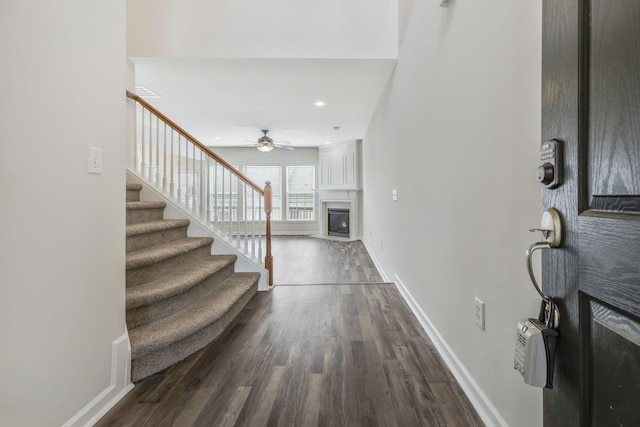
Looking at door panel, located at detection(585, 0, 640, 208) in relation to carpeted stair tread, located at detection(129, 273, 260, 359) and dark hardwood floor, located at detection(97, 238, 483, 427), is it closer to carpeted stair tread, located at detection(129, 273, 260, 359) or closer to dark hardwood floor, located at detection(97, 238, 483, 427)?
dark hardwood floor, located at detection(97, 238, 483, 427)

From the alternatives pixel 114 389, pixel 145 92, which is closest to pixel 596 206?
pixel 114 389

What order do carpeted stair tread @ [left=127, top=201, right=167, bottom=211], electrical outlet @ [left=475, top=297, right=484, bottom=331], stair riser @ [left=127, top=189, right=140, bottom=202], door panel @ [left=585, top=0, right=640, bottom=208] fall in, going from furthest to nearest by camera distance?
stair riser @ [left=127, top=189, right=140, bottom=202], carpeted stair tread @ [left=127, top=201, right=167, bottom=211], electrical outlet @ [left=475, top=297, right=484, bottom=331], door panel @ [left=585, top=0, right=640, bottom=208]

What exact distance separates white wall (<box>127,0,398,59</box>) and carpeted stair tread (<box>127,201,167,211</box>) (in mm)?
1528

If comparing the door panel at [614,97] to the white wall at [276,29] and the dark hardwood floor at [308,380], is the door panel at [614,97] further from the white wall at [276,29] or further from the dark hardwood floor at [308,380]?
the white wall at [276,29]

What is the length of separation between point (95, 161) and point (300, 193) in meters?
7.47

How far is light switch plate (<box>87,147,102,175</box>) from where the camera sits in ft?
4.60

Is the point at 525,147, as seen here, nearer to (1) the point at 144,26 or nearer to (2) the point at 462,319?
(2) the point at 462,319

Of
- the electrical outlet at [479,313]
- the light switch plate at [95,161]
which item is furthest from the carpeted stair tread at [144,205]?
the electrical outlet at [479,313]

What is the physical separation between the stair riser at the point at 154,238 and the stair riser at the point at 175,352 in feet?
2.95

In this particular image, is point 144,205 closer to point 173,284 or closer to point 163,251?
point 163,251

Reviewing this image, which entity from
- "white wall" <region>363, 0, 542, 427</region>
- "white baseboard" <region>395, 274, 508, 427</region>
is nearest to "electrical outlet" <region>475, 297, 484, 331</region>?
"white wall" <region>363, 0, 542, 427</region>

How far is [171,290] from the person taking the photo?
208 cm

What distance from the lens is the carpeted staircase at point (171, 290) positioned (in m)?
1.85

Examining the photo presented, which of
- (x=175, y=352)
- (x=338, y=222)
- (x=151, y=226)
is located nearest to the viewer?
(x=175, y=352)
